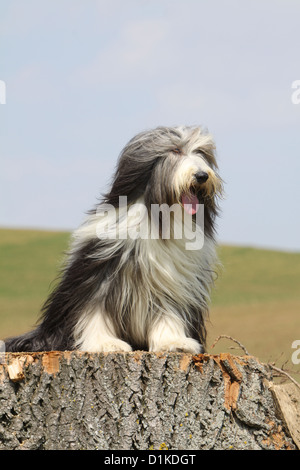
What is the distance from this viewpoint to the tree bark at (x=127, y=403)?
4.13 meters

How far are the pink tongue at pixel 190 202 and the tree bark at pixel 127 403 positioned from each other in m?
0.99

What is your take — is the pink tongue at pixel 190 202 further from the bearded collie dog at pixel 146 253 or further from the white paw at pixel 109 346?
the white paw at pixel 109 346

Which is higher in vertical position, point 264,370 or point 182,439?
point 264,370

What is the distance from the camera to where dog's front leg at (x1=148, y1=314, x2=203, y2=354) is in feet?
14.9

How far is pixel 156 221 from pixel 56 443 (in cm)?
152

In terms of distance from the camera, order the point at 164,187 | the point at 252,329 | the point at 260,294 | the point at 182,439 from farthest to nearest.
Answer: the point at 260,294 < the point at 252,329 < the point at 164,187 < the point at 182,439

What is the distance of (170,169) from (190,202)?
10.3 inches

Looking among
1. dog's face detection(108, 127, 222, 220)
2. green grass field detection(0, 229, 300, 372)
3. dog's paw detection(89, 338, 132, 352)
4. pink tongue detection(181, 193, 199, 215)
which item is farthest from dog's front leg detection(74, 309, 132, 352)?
green grass field detection(0, 229, 300, 372)

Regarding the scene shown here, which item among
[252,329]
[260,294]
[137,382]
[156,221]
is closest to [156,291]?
[156,221]

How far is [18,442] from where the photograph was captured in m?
4.18

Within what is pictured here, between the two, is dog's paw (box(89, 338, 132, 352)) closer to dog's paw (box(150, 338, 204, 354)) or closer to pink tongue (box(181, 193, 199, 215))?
dog's paw (box(150, 338, 204, 354))

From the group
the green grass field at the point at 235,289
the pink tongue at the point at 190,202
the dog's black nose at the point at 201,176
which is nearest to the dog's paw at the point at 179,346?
the pink tongue at the point at 190,202

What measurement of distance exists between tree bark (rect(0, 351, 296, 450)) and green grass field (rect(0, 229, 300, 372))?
10237mm

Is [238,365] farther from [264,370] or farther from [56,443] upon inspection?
[56,443]
